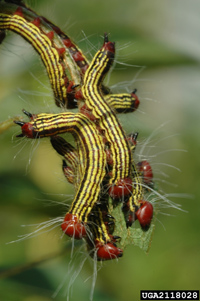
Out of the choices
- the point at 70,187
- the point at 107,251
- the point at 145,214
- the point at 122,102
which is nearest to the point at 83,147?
the point at 122,102

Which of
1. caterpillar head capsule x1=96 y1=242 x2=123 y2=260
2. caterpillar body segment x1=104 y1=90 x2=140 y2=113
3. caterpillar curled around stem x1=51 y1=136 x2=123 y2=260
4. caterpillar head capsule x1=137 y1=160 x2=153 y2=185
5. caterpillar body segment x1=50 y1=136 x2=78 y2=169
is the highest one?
caterpillar body segment x1=104 y1=90 x2=140 y2=113

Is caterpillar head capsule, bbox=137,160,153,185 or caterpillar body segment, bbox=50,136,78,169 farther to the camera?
caterpillar head capsule, bbox=137,160,153,185

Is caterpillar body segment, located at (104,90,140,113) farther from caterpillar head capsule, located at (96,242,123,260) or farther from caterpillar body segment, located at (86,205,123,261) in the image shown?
caterpillar head capsule, located at (96,242,123,260)

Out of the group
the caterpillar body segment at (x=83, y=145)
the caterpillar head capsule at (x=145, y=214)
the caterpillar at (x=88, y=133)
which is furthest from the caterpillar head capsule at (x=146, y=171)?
the caterpillar body segment at (x=83, y=145)

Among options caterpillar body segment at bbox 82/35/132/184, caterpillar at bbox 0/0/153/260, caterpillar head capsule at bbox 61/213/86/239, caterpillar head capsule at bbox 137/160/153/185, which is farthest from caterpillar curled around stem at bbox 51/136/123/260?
caterpillar head capsule at bbox 137/160/153/185

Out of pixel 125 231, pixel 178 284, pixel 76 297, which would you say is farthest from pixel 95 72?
pixel 178 284

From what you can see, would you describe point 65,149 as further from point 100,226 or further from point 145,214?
point 145,214

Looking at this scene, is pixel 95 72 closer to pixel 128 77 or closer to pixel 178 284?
pixel 128 77
